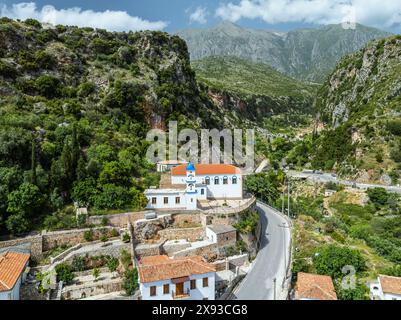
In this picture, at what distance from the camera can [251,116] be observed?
128375 mm

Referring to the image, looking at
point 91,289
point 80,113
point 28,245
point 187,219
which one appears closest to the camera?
point 91,289

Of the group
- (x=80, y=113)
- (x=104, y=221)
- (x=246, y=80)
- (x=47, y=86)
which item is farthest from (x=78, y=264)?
(x=246, y=80)

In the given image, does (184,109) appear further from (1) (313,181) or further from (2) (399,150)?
(2) (399,150)

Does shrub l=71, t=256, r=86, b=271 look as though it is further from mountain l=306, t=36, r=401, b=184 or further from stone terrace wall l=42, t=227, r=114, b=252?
mountain l=306, t=36, r=401, b=184

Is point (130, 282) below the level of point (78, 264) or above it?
below

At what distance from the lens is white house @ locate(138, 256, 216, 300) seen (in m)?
21.8

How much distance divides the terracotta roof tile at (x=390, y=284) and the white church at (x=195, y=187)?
17.1 metres

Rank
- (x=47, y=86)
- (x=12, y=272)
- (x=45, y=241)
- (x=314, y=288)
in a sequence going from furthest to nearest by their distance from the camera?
(x=47, y=86), (x=45, y=241), (x=314, y=288), (x=12, y=272)

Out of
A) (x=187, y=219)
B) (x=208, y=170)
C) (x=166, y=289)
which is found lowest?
(x=166, y=289)

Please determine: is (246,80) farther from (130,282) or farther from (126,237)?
(130,282)

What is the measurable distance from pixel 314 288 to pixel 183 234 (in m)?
12.2

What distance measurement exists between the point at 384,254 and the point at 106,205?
28.9 meters

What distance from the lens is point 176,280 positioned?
22.3 meters

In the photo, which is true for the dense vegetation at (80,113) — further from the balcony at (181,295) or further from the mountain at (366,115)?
the mountain at (366,115)
